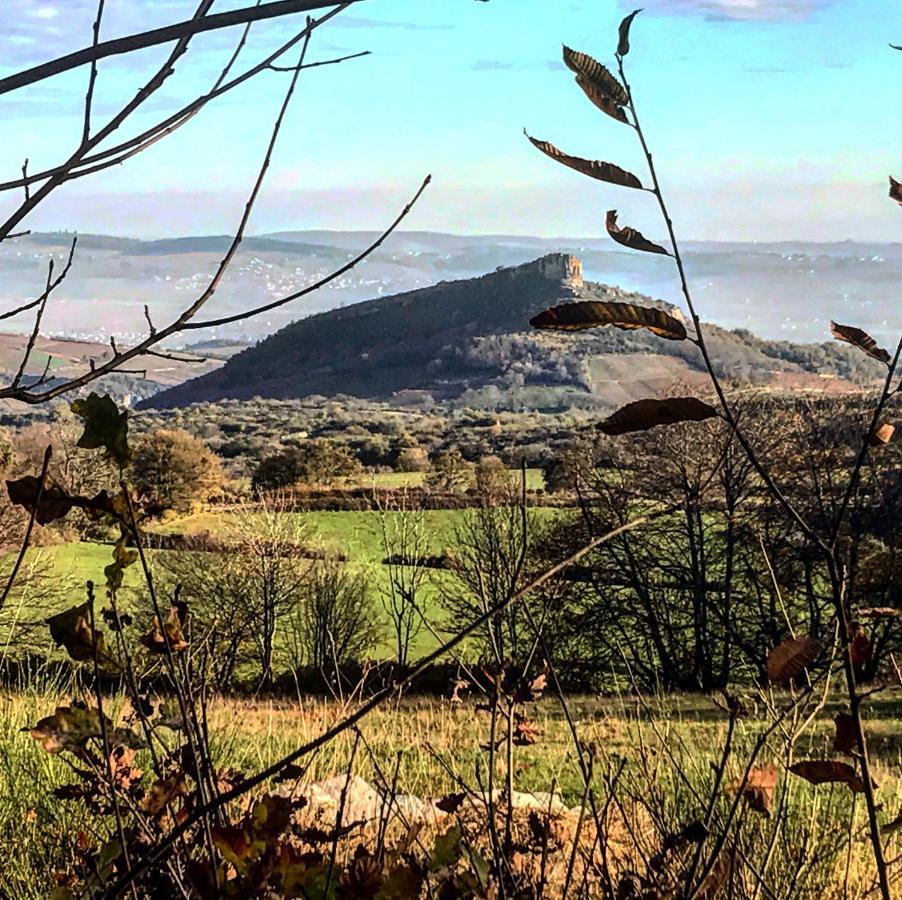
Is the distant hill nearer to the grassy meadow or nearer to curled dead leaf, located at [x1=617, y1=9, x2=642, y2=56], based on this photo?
the grassy meadow

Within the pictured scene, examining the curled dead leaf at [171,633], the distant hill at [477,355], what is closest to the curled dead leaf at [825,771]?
the curled dead leaf at [171,633]

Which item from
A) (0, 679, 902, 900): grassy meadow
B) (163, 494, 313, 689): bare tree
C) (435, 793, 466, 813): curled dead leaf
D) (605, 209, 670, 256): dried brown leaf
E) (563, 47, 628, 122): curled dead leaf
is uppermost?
(563, 47, 628, 122): curled dead leaf

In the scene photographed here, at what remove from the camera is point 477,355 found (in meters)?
62.0

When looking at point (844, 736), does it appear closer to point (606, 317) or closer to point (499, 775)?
point (606, 317)

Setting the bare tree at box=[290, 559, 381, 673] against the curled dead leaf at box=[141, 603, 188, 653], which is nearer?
the curled dead leaf at box=[141, 603, 188, 653]

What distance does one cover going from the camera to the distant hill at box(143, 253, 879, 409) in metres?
50.2

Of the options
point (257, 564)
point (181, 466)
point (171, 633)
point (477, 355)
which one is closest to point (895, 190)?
point (171, 633)

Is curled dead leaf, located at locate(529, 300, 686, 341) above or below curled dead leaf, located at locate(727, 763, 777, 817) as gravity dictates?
above

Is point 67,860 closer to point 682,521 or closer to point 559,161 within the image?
point 559,161

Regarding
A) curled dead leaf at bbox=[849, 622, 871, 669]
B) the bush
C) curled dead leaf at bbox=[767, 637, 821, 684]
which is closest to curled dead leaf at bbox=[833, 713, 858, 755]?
curled dead leaf at bbox=[849, 622, 871, 669]

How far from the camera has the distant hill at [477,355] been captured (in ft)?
165

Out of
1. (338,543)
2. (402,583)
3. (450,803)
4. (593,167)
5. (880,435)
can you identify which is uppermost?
(593,167)

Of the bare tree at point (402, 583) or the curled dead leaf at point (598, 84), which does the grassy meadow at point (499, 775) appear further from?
the curled dead leaf at point (598, 84)

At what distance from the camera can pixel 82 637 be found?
1.16 metres
